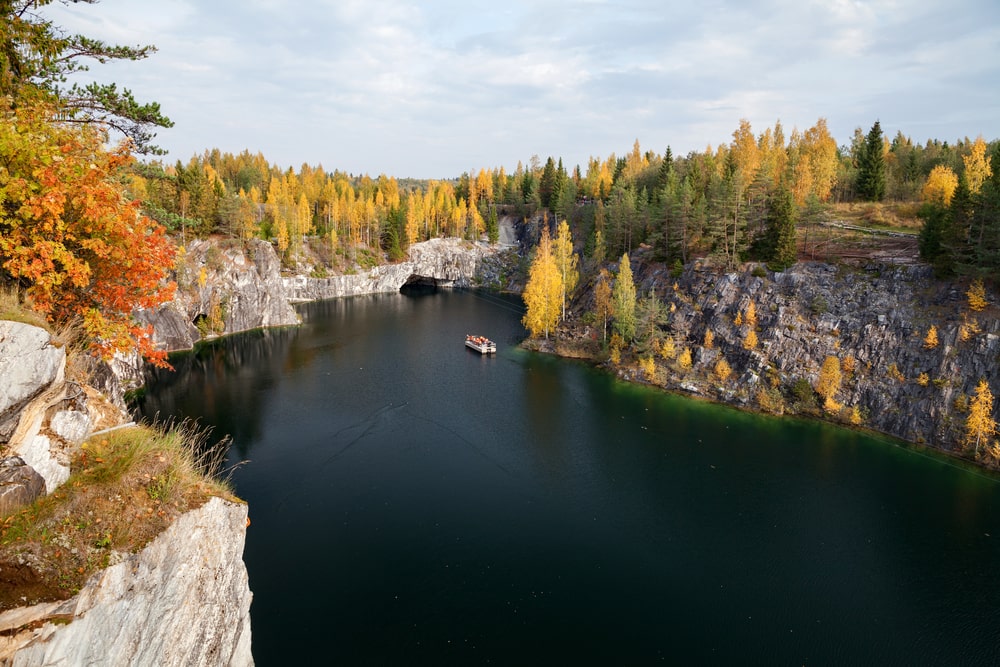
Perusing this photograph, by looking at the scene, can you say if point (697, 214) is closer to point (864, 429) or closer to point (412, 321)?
point (864, 429)

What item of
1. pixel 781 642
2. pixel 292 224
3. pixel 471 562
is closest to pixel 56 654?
pixel 471 562

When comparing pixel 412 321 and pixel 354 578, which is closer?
pixel 354 578

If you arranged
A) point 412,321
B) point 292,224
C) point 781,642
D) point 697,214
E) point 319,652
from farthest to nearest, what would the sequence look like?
point 292,224 < point 412,321 < point 697,214 < point 781,642 < point 319,652

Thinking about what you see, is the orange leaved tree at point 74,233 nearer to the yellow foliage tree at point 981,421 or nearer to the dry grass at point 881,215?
the yellow foliage tree at point 981,421

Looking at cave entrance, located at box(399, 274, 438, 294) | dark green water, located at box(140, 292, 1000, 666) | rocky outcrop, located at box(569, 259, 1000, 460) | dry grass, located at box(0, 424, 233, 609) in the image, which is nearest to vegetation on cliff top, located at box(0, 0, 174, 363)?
dry grass, located at box(0, 424, 233, 609)

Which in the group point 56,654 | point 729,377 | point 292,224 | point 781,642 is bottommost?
point 781,642

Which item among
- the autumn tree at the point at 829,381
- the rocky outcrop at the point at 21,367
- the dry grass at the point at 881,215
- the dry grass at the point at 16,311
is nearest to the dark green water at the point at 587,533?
the autumn tree at the point at 829,381
